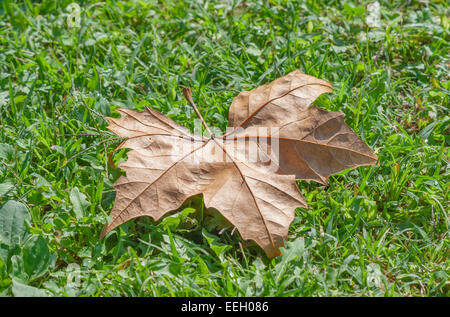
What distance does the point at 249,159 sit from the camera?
206cm

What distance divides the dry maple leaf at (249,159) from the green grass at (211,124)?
16 cm

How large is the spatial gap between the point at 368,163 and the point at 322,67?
820 millimetres

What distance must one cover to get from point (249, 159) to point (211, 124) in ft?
1.87

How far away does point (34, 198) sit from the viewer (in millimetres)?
2170

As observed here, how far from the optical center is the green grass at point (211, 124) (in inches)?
76.6

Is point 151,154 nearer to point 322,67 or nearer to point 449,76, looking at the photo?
point 322,67

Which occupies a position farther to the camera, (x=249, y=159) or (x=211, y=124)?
(x=211, y=124)

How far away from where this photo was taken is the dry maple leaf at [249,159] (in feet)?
6.24

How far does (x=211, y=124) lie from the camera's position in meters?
2.58

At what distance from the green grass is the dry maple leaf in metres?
0.16

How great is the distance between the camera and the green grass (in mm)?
1945

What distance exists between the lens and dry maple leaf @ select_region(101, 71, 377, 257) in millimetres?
1901
